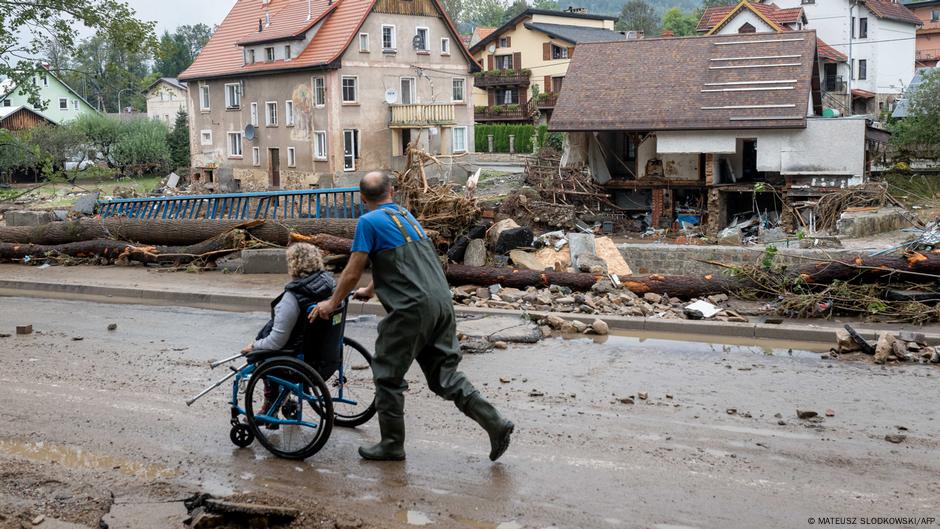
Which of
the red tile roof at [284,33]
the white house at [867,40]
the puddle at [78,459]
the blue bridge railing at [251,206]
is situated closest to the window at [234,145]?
the red tile roof at [284,33]

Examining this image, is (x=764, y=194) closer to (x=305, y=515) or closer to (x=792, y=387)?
(x=792, y=387)

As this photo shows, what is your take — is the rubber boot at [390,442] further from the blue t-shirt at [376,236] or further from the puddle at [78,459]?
the puddle at [78,459]

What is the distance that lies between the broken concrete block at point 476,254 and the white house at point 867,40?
5187 cm

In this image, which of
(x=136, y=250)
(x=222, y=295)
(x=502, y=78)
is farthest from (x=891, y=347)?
(x=502, y=78)

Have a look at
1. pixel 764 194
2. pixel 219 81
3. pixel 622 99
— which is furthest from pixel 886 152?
pixel 219 81

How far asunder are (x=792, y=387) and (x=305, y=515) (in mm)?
5037

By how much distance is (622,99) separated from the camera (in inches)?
1350

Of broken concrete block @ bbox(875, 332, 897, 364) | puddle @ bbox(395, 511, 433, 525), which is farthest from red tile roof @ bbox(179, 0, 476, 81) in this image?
puddle @ bbox(395, 511, 433, 525)

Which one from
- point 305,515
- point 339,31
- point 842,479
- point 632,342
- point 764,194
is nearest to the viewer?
point 305,515

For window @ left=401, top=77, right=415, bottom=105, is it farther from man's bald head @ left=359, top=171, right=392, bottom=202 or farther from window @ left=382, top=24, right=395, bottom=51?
man's bald head @ left=359, top=171, right=392, bottom=202

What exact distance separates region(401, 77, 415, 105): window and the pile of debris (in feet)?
136

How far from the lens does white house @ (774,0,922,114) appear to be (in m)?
60.7

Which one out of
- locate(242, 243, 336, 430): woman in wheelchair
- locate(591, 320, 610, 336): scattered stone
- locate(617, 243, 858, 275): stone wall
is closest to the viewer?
locate(242, 243, 336, 430): woman in wheelchair

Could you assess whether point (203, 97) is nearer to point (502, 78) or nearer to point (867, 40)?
point (502, 78)
